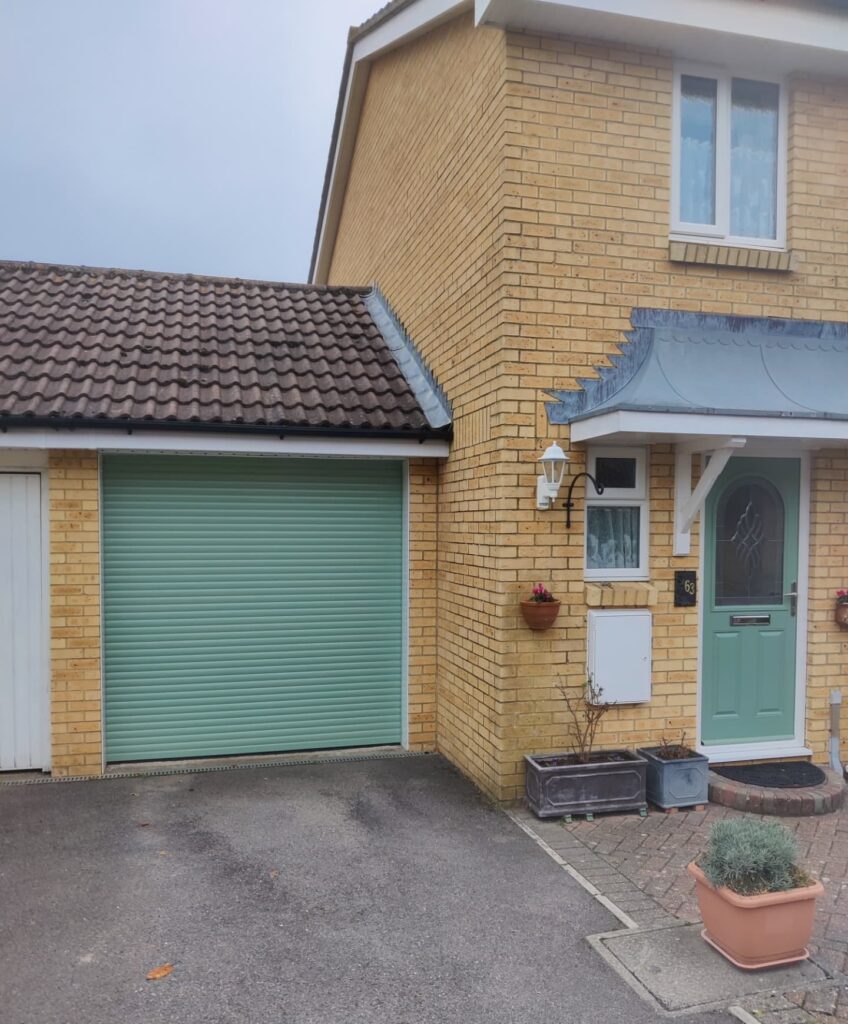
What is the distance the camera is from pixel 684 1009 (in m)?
3.20

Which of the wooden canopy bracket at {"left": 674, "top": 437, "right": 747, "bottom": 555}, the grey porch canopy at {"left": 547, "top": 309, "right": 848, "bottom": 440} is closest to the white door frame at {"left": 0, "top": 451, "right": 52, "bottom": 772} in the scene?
the grey porch canopy at {"left": 547, "top": 309, "right": 848, "bottom": 440}

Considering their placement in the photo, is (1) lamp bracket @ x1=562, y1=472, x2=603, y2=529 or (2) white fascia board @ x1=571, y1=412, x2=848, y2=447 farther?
(1) lamp bracket @ x1=562, y1=472, x2=603, y2=529

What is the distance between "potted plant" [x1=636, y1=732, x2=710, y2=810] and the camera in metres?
5.30

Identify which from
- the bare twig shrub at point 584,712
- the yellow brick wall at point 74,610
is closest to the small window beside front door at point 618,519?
the bare twig shrub at point 584,712

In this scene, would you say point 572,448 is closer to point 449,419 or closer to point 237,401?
point 449,419

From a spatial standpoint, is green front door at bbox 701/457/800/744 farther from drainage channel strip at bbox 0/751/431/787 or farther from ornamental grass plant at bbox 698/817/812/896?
drainage channel strip at bbox 0/751/431/787

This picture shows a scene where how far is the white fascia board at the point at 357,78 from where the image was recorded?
664cm

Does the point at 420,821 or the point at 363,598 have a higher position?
the point at 363,598

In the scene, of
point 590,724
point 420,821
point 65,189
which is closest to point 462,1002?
point 420,821

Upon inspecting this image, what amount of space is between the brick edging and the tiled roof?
3573mm

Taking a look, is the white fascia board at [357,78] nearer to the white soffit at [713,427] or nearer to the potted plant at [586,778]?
the white soffit at [713,427]

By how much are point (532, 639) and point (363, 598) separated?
77.2 inches

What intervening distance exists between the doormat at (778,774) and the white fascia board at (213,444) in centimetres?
342

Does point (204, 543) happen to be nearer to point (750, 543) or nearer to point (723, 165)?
point (750, 543)
